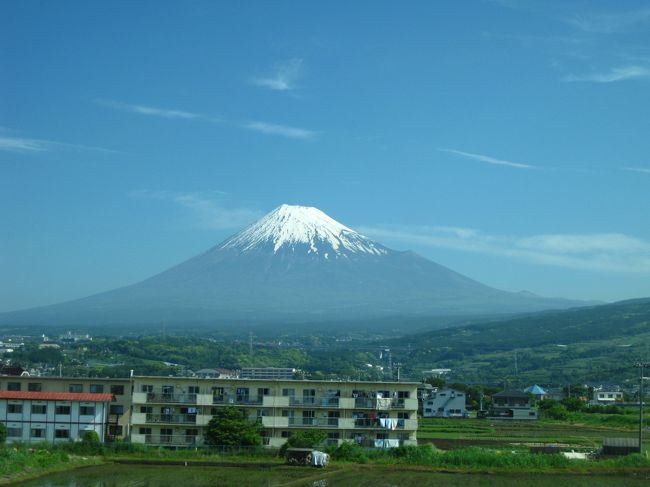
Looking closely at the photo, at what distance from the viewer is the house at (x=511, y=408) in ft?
173

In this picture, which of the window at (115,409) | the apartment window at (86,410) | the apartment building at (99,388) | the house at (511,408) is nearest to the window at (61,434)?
the apartment window at (86,410)

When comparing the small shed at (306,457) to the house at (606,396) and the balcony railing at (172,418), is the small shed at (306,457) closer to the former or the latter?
the balcony railing at (172,418)

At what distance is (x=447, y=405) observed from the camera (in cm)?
5634

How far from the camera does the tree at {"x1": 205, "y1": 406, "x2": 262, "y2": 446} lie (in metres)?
28.3

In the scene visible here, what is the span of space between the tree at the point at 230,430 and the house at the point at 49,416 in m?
3.49

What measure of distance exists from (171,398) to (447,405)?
29243 millimetres

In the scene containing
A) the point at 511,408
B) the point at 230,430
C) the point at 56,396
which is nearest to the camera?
the point at 230,430

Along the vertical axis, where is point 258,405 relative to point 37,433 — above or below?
above

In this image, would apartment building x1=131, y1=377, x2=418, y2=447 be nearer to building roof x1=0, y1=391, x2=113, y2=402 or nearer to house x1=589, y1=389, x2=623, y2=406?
building roof x1=0, y1=391, x2=113, y2=402

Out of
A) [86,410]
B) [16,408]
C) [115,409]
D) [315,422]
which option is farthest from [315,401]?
[16,408]

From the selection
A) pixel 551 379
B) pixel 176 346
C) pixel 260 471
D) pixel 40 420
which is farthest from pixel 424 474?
pixel 176 346

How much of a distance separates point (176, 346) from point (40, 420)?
3104 inches

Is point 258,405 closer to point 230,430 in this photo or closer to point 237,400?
point 237,400

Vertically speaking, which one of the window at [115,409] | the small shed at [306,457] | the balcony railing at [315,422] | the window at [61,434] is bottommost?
the small shed at [306,457]
